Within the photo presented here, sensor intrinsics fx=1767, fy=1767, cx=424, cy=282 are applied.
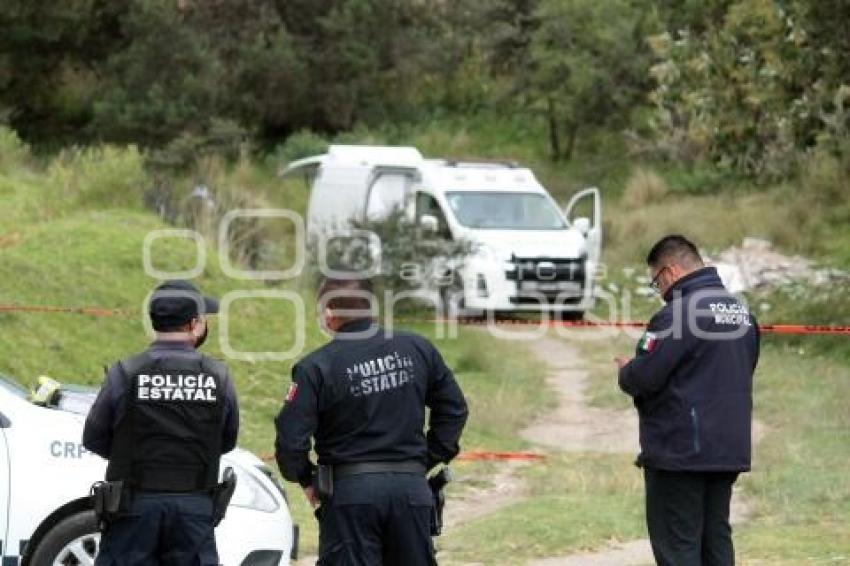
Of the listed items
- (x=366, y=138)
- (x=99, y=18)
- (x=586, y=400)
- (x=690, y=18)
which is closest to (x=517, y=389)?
(x=586, y=400)

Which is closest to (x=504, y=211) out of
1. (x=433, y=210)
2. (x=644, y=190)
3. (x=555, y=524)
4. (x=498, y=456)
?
(x=433, y=210)

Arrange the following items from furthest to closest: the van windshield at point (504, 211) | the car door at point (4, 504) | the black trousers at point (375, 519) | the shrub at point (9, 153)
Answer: the van windshield at point (504, 211)
the shrub at point (9, 153)
the car door at point (4, 504)
the black trousers at point (375, 519)

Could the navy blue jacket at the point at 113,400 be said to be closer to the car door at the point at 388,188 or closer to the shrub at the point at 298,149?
the car door at the point at 388,188

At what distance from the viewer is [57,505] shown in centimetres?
773

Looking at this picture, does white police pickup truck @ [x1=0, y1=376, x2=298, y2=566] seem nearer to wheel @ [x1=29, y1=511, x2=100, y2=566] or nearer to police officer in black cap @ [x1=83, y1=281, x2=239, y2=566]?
wheel @ [x1=29, y1=511, x2=100, y2=566]

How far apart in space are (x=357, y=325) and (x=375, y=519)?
73 cm

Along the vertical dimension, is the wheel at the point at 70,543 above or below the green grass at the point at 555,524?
above

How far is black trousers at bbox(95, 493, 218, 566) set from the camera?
650 cm

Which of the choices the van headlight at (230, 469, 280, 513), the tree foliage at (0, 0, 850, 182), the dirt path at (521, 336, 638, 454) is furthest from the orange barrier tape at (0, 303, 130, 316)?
→ the tree foliage at (0, 0, 850, 182)

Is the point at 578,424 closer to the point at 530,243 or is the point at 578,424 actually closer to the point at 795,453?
the point at 795,453

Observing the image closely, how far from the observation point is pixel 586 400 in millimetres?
17672

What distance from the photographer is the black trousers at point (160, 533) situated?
6500mm

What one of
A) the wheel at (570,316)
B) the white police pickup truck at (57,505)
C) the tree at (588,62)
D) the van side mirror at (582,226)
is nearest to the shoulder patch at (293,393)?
the white police pickup truck at (57,505)

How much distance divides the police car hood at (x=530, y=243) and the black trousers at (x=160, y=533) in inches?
667
